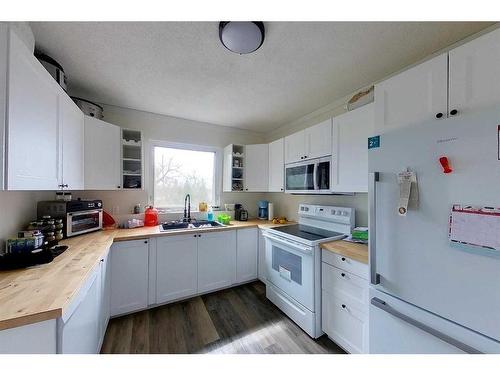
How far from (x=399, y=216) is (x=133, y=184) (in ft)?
8.48

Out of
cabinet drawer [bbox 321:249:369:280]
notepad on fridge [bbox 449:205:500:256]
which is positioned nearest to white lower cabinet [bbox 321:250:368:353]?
cabinet drawer [bbox 321:249:369:280]

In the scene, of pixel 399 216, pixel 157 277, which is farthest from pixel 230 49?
pixel 157 277

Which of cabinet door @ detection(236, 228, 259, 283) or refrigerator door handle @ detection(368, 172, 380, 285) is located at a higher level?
refrigerator door handle @ detection(368, 172, 380, 285)

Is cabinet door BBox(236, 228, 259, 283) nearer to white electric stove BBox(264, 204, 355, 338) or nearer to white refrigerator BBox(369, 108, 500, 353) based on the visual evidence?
white electric stove BBox(264, 204, 355, 338)

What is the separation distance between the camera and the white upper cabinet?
1.95 metres

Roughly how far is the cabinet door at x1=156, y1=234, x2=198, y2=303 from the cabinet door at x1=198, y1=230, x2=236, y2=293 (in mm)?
72

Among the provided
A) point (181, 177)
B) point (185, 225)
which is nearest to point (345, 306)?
point (185, 225)

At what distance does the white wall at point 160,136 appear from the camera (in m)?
2.37

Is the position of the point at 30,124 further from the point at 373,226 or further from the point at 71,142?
the point at 373,226

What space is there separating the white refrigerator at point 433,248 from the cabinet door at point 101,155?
2457 millimetres

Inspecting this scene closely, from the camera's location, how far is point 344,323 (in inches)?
59.3

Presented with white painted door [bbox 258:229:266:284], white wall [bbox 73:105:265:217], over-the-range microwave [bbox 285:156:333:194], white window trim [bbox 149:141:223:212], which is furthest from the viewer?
white window trim [bbox 149:141:223:212]

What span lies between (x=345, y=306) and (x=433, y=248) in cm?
Answer: 89
